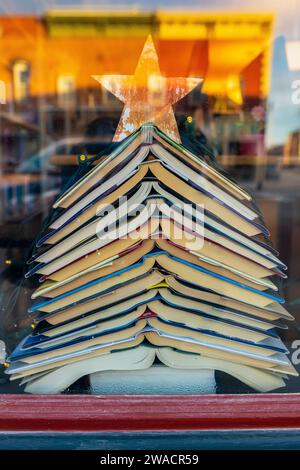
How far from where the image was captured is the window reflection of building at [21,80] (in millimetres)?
2260

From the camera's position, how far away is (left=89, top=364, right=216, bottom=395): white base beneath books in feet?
3.53

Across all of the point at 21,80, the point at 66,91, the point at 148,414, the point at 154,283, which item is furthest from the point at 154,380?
the point at 21,80

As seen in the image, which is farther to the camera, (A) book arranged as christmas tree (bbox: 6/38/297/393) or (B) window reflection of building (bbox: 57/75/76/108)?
(B) window reflection of building (bbox: 57/75/76/108)

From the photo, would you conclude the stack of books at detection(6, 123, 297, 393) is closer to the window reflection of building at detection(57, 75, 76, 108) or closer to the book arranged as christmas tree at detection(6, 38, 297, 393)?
the book arranged as christmas tree at detection(6, 38, 297, 393)

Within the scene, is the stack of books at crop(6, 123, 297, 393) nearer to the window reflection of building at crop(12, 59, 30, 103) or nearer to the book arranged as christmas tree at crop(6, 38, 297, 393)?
the book arranged as christmas tree at crop(6, 38, 297, 393)

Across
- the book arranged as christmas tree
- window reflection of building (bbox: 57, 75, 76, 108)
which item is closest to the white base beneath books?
the book arranged as christmas tree

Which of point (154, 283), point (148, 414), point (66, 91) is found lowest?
point (148, 414)

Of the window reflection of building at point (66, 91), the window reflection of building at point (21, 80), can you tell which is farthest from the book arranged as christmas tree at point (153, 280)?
the window reflection of building at point (21, 80)

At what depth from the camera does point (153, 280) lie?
3.50 feet

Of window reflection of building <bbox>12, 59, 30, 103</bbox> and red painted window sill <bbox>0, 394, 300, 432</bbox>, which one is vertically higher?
window reflection of building <bbox>12, 59, 30, 103</bbox>

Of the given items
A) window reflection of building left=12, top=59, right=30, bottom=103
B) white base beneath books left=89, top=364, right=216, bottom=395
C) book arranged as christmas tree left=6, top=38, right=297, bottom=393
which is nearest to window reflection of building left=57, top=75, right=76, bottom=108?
window reflection of building left=12, top=59, right=30, bottom=103

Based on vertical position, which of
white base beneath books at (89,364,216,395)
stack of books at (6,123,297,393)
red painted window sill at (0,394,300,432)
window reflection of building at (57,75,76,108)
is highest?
window reflection of building at (57,75,76,108)

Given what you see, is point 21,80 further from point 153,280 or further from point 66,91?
point 153,280
